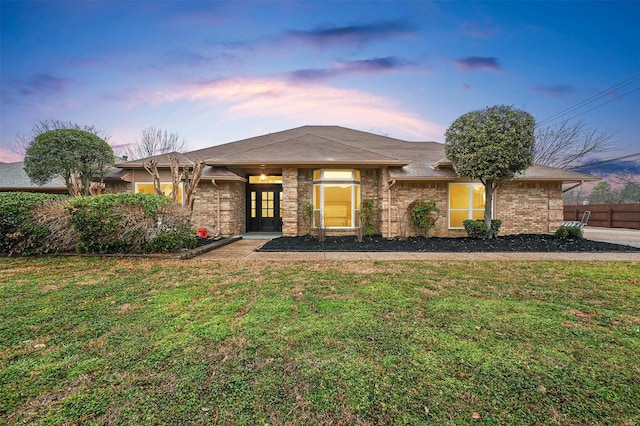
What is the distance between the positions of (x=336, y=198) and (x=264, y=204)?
12.5 feet

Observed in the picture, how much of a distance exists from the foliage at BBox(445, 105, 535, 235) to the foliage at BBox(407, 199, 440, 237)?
1.72 metres

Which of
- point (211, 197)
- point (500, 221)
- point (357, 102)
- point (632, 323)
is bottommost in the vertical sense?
point (632, 323)

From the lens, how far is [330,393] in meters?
1.84

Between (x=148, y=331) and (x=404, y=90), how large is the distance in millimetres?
15467

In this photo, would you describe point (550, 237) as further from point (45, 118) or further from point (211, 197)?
point (45, 118)

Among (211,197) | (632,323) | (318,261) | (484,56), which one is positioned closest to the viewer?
(632,323)

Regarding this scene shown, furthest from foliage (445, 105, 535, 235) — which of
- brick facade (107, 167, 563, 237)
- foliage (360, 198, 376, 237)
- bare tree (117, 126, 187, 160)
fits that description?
bare tree (117, 126, 187, 160)

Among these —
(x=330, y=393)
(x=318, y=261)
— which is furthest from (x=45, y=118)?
(x=330, y=393)

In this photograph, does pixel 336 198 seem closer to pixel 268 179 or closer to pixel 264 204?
pixel 268 179

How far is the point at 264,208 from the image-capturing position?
12602mm

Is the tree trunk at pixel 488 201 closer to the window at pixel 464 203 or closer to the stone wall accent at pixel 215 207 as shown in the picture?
the window at pixel 464 203

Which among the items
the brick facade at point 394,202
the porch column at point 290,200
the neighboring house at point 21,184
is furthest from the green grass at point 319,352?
the neighboring house at point 21,184

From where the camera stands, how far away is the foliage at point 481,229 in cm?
982

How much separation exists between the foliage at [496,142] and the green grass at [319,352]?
5.17 metres
